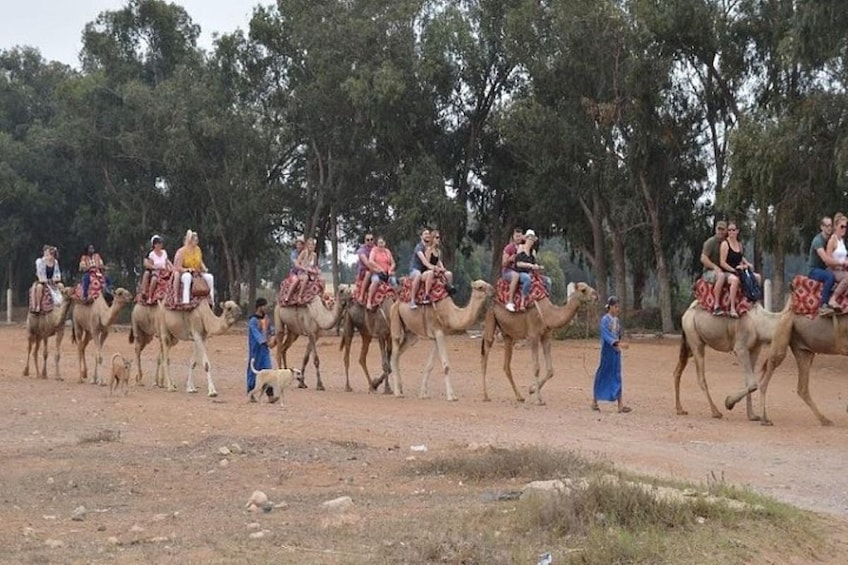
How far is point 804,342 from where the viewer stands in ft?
59.1

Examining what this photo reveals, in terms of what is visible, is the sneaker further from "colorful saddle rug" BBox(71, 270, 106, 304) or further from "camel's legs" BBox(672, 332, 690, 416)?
"colorful saddle rug" BBox(71, 270, 106, 304)

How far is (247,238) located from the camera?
53.4m

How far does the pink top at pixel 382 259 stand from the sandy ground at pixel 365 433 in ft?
8.30

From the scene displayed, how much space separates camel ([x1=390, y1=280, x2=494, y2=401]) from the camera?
21281 mm

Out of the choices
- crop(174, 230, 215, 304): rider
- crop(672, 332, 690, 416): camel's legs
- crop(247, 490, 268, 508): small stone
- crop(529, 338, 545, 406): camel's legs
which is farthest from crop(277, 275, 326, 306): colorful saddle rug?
crop(247, 490, 268, 508): small stone

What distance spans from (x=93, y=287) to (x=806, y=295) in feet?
49.8

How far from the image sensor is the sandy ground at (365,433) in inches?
468

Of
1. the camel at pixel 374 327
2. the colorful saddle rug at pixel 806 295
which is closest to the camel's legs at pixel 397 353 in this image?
the camel at pixel 374 327

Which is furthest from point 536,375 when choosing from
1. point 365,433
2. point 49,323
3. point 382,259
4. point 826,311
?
point 49,323

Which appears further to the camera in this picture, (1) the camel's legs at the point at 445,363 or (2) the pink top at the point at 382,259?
(2) the pink top at the point at 382,259

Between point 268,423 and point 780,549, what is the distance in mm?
8830

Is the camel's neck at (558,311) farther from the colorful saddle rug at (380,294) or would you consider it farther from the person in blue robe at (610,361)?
the colorful saddle rug at (380,294)

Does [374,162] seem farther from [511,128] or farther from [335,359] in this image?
[335,359]

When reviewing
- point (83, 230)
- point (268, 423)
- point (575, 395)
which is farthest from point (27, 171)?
point (268, 423)
